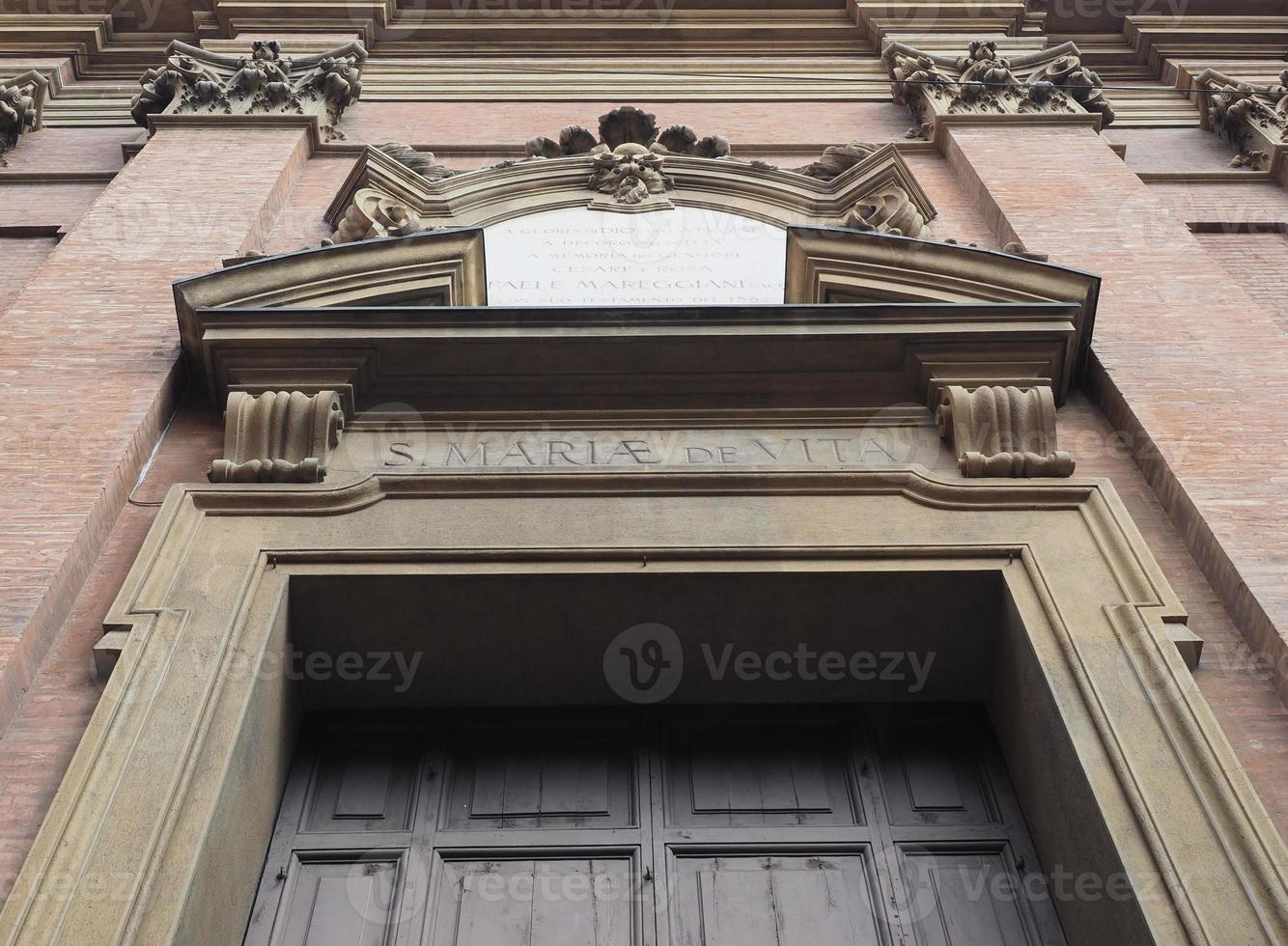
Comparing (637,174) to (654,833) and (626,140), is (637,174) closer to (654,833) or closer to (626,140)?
(626,140)

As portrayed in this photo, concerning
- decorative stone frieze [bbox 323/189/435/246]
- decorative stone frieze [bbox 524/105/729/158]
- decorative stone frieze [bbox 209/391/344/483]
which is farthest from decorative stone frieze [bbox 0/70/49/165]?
decorative stone frieze [bbox 209/391/344/483]

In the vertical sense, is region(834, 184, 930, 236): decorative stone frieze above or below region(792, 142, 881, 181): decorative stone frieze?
below

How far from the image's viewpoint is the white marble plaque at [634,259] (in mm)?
7309

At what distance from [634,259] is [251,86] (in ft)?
12.4

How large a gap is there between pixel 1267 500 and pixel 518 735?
10.7 ft

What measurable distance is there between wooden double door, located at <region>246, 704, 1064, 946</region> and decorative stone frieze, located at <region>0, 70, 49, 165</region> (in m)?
6.87

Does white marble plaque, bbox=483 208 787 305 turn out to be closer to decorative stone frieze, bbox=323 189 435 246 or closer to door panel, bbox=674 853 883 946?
decorative stone frieze, bbox=323 189 435 246

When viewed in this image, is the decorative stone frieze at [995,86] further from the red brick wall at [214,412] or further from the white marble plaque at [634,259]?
the white marble plaque at [634,259]

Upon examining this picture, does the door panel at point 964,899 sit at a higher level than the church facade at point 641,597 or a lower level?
lower

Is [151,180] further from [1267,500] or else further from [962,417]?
[1267,500]

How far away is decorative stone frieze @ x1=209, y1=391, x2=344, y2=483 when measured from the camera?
532 cm

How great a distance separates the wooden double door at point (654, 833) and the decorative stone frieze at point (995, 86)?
19.2 ft

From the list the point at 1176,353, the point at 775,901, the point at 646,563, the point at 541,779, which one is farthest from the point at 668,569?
the point at 1176,353

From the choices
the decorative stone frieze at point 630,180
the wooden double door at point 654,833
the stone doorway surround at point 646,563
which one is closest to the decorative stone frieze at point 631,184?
the decorative stone frieze at point 630,180
